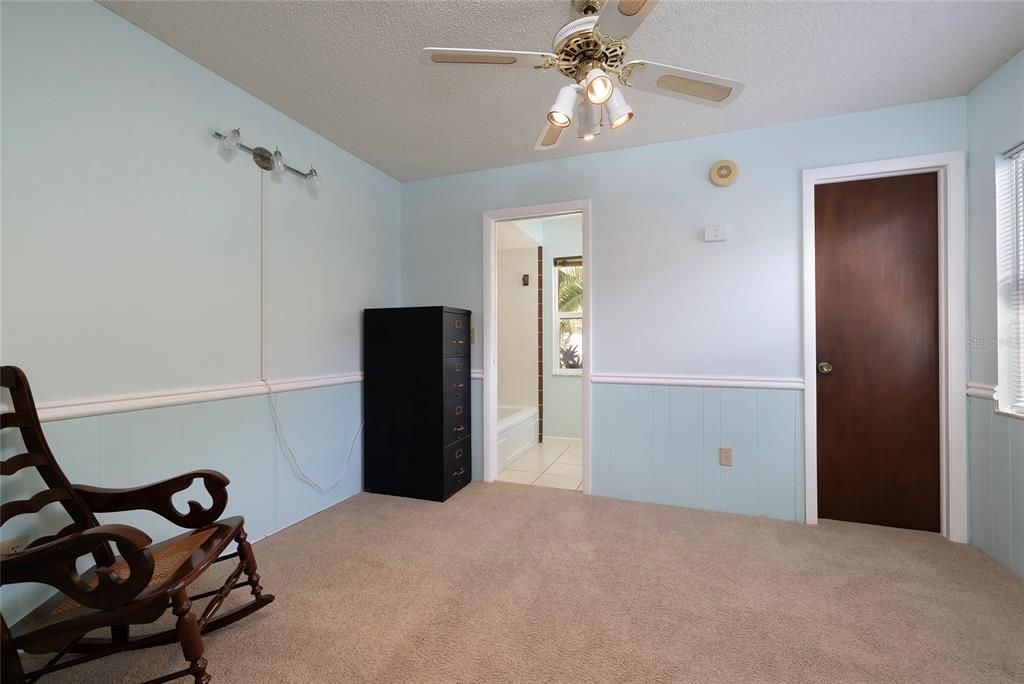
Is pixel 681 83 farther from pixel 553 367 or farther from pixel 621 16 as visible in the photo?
pixel 553 367

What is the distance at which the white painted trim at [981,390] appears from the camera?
2.05 m

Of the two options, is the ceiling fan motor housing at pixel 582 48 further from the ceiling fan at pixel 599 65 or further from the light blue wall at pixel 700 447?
the light blue wall at pixel 700 447

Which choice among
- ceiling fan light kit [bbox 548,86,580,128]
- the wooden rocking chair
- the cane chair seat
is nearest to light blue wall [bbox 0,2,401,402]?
the wooden rocking chair

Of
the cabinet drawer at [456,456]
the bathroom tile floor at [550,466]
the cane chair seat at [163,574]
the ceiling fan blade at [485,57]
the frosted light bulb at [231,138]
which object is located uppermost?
the frosted light bulb at [231,138]

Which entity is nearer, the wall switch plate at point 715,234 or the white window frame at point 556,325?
the wall switch plate at point 715,234

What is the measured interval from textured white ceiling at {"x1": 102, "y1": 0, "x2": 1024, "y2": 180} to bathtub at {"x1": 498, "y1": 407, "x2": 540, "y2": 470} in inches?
95.4

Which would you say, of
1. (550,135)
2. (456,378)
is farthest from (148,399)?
(550,135)

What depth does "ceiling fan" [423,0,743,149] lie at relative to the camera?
126 cm

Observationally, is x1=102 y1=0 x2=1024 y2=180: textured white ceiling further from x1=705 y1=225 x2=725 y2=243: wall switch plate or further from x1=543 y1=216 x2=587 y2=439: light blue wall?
x1=543 y1=216 x2=587 y2=439: light blue wall

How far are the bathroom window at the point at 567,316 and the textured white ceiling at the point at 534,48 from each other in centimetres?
230

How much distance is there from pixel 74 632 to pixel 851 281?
3.58m

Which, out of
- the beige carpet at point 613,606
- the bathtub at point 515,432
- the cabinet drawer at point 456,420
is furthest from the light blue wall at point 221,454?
the bathtub at point 515,432

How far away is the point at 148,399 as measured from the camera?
71.3 inches

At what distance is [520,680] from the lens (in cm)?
133
